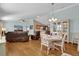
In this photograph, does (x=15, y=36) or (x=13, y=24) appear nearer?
(x=13, y=24)

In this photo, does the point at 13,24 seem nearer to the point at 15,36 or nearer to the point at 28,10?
the point at 28,10

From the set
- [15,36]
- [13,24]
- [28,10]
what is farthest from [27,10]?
[15,36]

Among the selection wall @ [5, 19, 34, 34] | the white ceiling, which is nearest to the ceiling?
the white ceiling

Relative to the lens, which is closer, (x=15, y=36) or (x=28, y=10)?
(x=28, y=10)

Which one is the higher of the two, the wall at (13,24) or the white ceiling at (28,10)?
the white ceiling at (28,10)

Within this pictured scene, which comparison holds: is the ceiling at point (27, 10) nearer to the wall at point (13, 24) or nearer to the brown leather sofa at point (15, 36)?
the wall at point (13, 24)

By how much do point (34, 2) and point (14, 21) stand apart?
1.96 ft

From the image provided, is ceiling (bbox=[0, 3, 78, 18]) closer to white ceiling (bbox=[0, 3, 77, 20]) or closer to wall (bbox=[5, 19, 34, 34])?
white ceiling (bbox=[0, 3, 77, 20])

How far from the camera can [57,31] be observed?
2727mm

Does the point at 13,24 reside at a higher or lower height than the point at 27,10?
lower

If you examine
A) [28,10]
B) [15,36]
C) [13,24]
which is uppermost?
[28,10]

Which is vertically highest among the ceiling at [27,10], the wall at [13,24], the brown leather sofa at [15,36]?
the ceiling at [27,10]

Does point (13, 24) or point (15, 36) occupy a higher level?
point (13, 24)

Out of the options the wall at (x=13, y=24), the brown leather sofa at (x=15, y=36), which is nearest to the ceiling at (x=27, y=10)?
the wall at (x=13, y=24)
